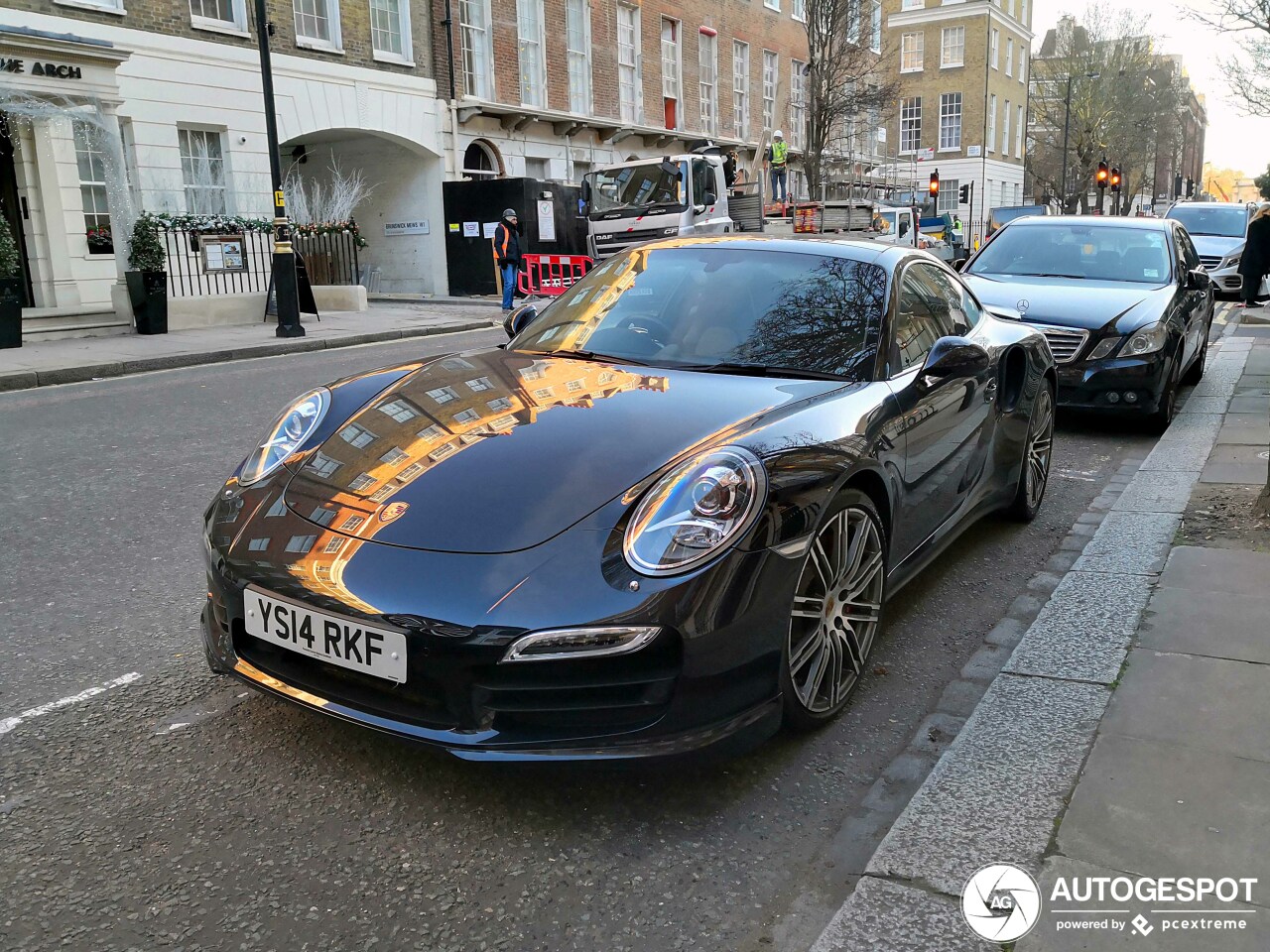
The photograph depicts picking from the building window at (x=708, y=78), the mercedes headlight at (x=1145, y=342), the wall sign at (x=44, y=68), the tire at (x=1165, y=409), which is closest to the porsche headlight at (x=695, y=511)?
the mercedes headlight at (x=1145, y=342)

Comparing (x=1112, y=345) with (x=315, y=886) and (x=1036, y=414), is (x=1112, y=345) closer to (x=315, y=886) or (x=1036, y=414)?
(x=1036, y=414)

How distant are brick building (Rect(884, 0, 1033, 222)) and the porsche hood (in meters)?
58.5

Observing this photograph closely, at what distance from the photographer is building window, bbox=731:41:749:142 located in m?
35.4

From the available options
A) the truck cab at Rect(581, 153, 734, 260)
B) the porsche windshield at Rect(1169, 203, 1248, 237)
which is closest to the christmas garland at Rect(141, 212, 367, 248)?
the truck cab at Rect(581, 153, 734, 260)

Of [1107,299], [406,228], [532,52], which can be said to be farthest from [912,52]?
[1107,299]

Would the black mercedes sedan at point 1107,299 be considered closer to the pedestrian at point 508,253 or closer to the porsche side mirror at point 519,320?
the porsche side mirror at point 519,320

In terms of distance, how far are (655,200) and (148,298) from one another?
9.33 meters

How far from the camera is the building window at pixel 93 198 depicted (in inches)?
665

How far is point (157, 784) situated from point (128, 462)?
4.43 meters

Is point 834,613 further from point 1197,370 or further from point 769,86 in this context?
point 769,86

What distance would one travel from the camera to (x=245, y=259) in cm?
1847

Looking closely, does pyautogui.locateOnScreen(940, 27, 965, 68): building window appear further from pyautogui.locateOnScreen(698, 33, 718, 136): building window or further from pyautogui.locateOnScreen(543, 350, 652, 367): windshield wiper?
pyautogui.locateOnScreen(543, 350, 652, 367): windshield wiper

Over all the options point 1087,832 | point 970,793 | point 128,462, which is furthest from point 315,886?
point 128,462

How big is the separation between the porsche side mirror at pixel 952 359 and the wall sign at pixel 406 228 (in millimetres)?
22534
